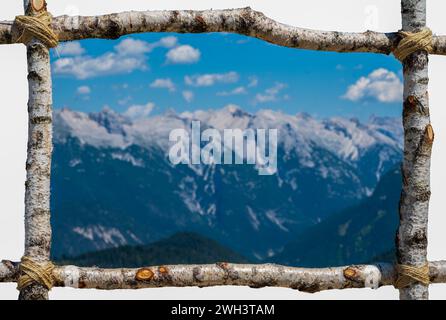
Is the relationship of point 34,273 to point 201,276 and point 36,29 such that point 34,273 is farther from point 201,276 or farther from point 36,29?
point 36,29

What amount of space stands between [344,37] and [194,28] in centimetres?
80

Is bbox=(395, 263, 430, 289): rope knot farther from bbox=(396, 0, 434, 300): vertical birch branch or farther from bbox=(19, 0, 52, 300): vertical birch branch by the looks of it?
bbox=(19, 0, 52, 300): vertical birch branch

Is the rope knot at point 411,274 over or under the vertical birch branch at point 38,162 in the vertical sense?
under

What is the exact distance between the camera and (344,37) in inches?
147

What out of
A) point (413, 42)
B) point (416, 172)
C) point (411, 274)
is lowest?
point (411, 274)

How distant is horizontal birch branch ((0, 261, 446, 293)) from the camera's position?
340 centimetres

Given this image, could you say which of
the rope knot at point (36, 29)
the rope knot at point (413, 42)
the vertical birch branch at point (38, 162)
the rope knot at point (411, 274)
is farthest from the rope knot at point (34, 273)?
the rope knot at point (413, 42)

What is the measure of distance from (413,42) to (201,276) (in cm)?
158

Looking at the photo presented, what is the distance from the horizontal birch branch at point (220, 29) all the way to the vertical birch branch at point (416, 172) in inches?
8.2

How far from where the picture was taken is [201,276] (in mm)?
3416

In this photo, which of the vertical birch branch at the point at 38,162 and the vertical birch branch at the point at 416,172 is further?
the vertical birch branch at the point at 416,172

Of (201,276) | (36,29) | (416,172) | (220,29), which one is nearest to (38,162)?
(36,29)

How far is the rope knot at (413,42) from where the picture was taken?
3623mm

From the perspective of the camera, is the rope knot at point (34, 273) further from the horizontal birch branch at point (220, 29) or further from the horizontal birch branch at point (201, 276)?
the horizontal birch branch at point (220, 29)
